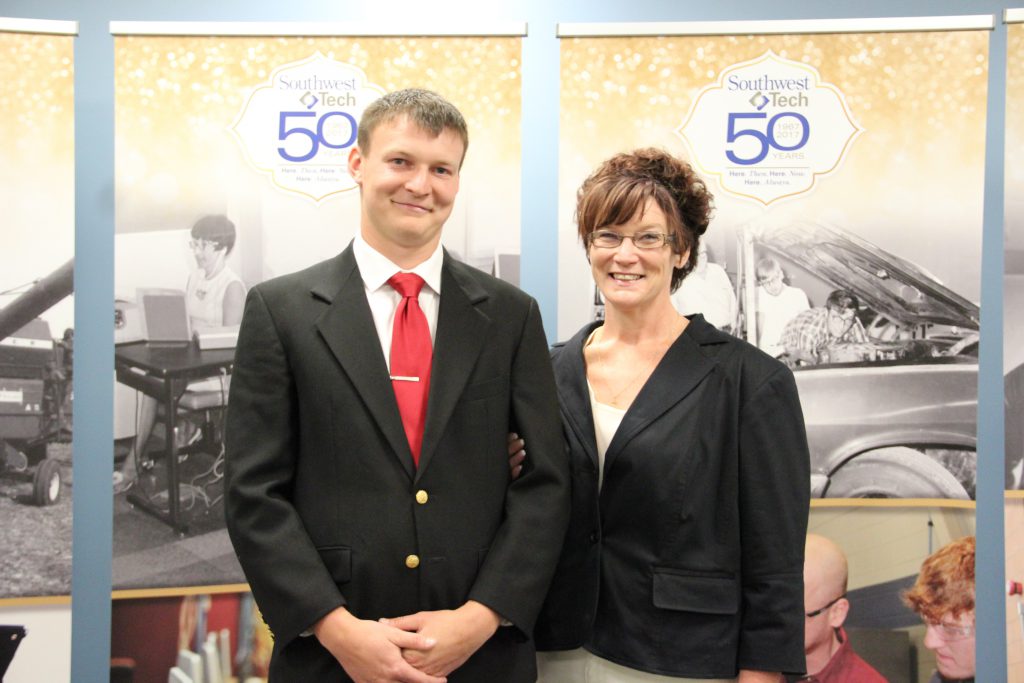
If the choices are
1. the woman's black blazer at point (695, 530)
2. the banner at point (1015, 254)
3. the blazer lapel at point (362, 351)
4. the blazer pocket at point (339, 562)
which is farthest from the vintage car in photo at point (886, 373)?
the blazer pocket at point (339, 562)

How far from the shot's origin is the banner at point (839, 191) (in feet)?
8.83

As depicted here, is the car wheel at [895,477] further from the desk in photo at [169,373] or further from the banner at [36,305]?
the banner at [36,305]

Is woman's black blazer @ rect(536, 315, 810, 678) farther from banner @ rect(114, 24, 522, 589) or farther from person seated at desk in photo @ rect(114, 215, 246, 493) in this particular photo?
person seated at desk in photo @ rect(114, 215, 246, 493)

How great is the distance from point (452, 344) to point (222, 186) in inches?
56.7

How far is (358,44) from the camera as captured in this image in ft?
8.96

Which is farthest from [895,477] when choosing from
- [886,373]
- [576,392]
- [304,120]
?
[304,120]

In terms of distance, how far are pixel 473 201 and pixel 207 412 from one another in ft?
3.51

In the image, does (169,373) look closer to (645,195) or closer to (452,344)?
(452,344)

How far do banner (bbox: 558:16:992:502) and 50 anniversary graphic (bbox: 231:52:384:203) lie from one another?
2.21 ft

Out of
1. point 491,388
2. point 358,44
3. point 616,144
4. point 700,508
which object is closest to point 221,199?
point 358,44

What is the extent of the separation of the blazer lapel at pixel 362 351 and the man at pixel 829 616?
5.60 feet

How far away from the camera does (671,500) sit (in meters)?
1.78

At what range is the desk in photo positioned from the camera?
2.74m

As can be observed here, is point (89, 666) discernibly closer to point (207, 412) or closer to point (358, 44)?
point (207, 412)
